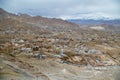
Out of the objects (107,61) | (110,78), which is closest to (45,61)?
(110,78)

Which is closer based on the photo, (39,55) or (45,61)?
(45,61)

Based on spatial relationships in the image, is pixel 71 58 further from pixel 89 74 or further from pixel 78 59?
pixel 89 74

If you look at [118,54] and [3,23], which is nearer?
[118,54]

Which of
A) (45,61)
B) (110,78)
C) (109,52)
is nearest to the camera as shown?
(110,78)

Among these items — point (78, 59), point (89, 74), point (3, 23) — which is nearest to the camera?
point (89, 74)

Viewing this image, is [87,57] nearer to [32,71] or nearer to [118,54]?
[118,54]

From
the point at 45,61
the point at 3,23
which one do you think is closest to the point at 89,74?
the point at 45,61

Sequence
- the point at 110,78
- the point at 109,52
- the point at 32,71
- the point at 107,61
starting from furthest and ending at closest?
the point at 109,52
the point at 107,61
the point at 110,78
the point at 32,71

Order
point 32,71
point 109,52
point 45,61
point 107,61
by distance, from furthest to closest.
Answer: point 109,52, point 107,61, point 45,61, point 32,71

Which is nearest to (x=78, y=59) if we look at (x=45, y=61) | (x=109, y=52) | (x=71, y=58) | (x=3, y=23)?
(x=71, y=58)
